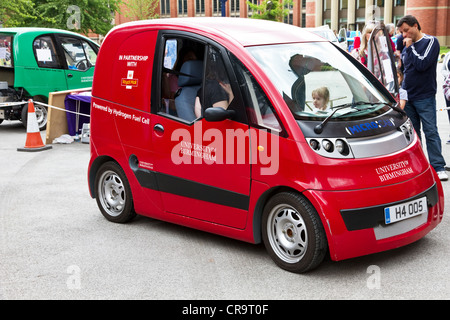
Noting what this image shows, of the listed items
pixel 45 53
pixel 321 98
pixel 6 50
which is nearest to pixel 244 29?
pixel 321 98

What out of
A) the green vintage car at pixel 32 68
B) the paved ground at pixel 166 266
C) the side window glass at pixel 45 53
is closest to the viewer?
the paved ground at pixel 166 266

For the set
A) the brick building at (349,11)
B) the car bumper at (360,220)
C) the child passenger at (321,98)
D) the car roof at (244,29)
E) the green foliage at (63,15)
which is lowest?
the car bumper at (360,220)

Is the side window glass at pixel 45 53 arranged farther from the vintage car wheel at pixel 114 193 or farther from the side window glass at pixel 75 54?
the vintage car wheel at pixel 114 193

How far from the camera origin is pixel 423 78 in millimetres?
7336

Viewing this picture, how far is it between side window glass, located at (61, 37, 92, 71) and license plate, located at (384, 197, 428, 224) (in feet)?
34.3

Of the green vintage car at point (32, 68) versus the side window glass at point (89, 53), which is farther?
the side window glass at point (89, 53)

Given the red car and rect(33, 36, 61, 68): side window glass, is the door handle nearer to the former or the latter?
the red car

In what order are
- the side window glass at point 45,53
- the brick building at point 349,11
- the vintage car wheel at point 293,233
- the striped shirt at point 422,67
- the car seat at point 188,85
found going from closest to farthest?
the vintage car wheel at point 293,233
the car seat at point 188,85
the striped shirt at point 422,67
the side window glass at point 45,53
the brick building at point 349,11

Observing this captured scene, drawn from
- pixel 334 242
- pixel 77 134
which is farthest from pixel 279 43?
pixel 77 134

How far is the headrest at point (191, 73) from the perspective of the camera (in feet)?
17.0

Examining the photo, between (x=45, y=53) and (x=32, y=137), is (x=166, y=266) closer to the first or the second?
(x=32, y=137)

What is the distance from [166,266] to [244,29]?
203 cm

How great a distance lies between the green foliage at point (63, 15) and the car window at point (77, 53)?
17.1 m

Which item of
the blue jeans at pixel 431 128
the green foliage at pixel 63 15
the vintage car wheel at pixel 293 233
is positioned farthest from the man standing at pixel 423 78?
the green foliage at pixel 63 15
